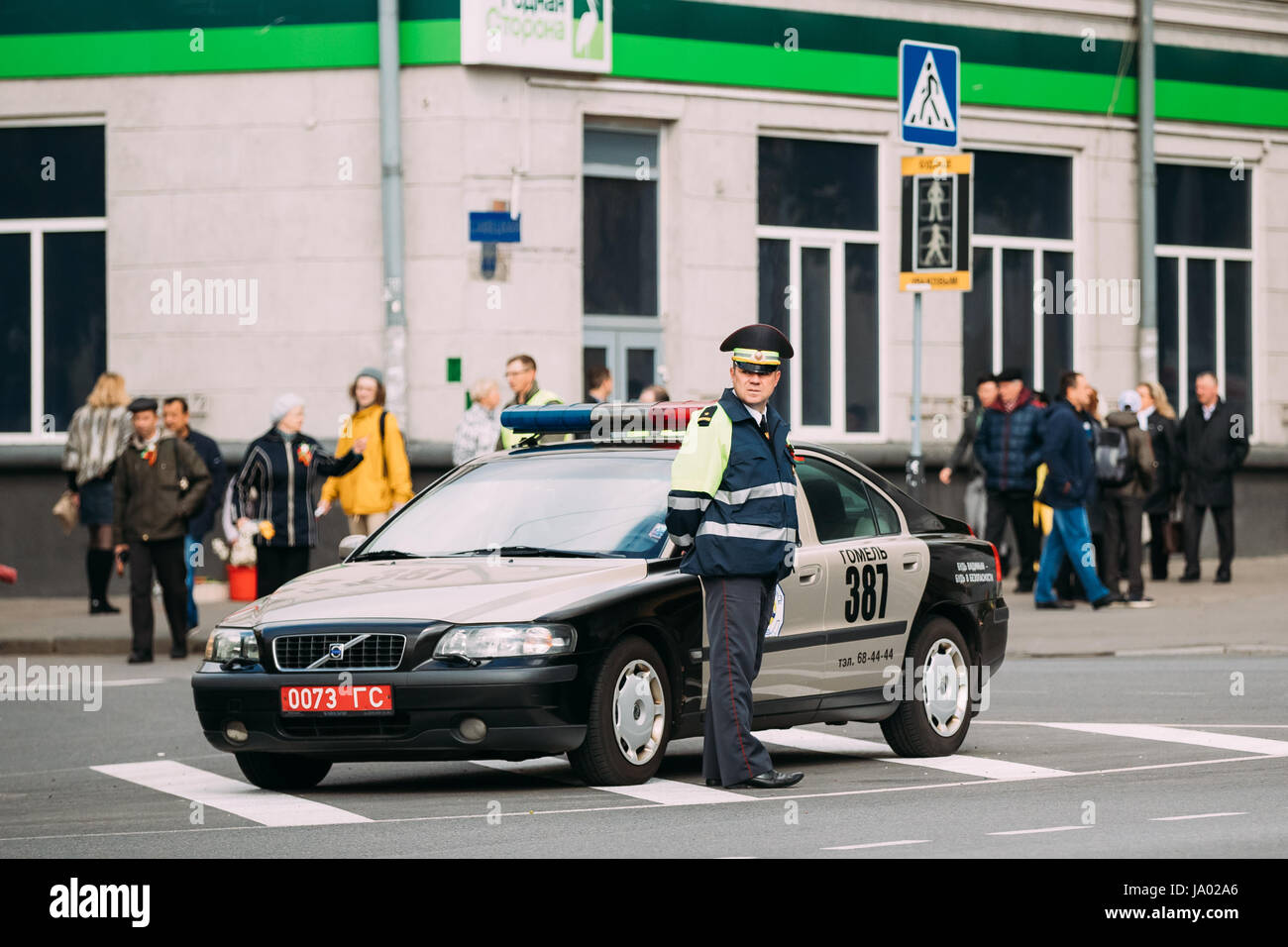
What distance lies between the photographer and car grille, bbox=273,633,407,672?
931cm

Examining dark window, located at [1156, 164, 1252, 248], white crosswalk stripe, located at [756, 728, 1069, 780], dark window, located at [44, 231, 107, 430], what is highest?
dark window, located at [1156, 164, 1252, 248]

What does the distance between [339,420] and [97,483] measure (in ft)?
7.92

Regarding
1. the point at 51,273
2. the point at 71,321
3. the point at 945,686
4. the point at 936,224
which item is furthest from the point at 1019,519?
the point at 945,686

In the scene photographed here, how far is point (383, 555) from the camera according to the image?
410 inches

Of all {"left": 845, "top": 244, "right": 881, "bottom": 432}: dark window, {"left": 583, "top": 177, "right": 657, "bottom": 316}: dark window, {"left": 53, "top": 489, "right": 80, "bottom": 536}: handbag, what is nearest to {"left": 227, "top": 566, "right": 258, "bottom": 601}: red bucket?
{"left": 53, "top": 489, "right": 80, "bottom": 536}: handbag

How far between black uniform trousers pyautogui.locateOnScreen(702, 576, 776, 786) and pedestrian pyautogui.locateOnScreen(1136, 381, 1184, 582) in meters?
13.4

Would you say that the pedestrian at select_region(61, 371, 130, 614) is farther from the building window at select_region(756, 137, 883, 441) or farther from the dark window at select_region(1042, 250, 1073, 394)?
the dark window at select_region(1042, 250, 1073, 394)

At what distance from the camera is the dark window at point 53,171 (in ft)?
72.2

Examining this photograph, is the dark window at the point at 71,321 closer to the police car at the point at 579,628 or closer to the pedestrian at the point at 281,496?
the pedestrian at the point at 281,496

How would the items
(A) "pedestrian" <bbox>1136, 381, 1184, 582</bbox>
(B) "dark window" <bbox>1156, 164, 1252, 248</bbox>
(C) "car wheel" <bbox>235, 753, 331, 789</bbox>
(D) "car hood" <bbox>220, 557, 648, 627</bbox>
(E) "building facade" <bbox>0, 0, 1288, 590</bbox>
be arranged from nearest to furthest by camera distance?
(D) "car hood" <bbox>220, 557, 648, 627</bbox> → (C) "car wheel" <bbox>235, 753, 331, 789</bbox> → (E) "building facade" <bbox>0, 0, 1288, 590</bbox> → (A) "pedestrian" <bbox>1136, 381, 1184, 582</bbox> → (B) "dark window" <bbox>1156, 164, 1252, 248</bbox>

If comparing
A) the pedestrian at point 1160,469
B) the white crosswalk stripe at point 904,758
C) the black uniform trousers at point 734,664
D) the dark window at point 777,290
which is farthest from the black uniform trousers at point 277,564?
the pedestrian at point 1160,469

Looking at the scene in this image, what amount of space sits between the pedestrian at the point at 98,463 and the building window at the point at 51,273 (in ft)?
6.56
